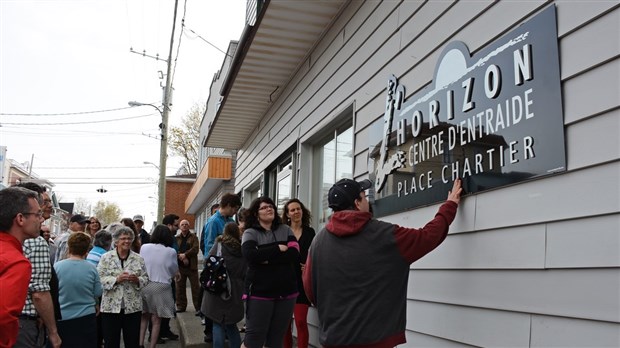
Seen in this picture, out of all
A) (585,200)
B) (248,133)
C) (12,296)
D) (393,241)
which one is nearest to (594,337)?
(585,200)

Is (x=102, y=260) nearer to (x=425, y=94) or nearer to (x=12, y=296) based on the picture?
(x=12, y=296)

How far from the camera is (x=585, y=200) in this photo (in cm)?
214

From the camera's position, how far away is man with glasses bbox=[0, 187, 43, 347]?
236cm

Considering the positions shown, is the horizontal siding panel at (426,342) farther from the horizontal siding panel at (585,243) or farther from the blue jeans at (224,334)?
the blue jeans at (224,334)

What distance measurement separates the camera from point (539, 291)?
236cm

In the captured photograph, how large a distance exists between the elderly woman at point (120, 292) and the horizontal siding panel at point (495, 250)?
11.8 feet

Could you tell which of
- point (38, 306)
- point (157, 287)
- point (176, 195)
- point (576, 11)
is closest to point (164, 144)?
point (176, 195)

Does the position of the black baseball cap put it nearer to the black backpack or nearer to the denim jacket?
the black backpack

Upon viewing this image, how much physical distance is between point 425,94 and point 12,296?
274cm

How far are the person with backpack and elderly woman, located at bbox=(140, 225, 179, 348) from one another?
1.20m

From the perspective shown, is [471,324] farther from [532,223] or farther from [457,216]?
[532,223]

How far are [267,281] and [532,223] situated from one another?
8.29 feet

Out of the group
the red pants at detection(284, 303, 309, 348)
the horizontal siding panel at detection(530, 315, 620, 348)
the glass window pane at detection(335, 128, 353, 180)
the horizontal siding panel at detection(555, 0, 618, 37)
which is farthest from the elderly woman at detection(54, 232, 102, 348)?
the horizontal siding panel at detection(555, 0, 618, 37)

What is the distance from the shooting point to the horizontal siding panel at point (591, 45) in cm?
206
